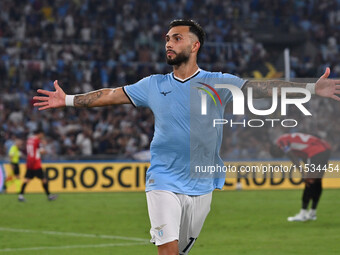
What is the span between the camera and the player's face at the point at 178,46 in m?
7.32

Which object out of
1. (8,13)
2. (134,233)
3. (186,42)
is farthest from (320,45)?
(186,42)

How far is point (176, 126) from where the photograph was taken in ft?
23.7

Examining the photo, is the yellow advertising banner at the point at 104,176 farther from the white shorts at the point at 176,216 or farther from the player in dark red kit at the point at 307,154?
the white shorts at the point at 176,216

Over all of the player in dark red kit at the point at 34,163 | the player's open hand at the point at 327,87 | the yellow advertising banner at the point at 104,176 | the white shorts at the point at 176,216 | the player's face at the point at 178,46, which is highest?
the player's face at the point at 178,46

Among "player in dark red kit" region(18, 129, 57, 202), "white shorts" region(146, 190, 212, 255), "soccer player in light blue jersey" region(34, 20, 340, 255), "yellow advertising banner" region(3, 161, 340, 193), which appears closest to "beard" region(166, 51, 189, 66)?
"soccer player in light blue jersey" region(34, 20, 340, 255)

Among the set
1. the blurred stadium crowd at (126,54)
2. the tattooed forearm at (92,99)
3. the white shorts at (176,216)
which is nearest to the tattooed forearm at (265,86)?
the white shorts at (176,216)

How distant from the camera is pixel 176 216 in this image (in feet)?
23.5

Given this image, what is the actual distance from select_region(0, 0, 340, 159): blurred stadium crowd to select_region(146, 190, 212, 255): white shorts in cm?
1887

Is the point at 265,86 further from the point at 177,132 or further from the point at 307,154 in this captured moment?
the point at 307,154

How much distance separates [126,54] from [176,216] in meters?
28.2

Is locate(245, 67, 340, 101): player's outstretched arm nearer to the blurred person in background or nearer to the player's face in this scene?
the player's face

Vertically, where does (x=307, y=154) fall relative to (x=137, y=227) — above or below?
above

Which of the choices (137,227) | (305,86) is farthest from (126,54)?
(305,86)

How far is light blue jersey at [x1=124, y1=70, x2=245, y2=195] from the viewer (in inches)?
285
